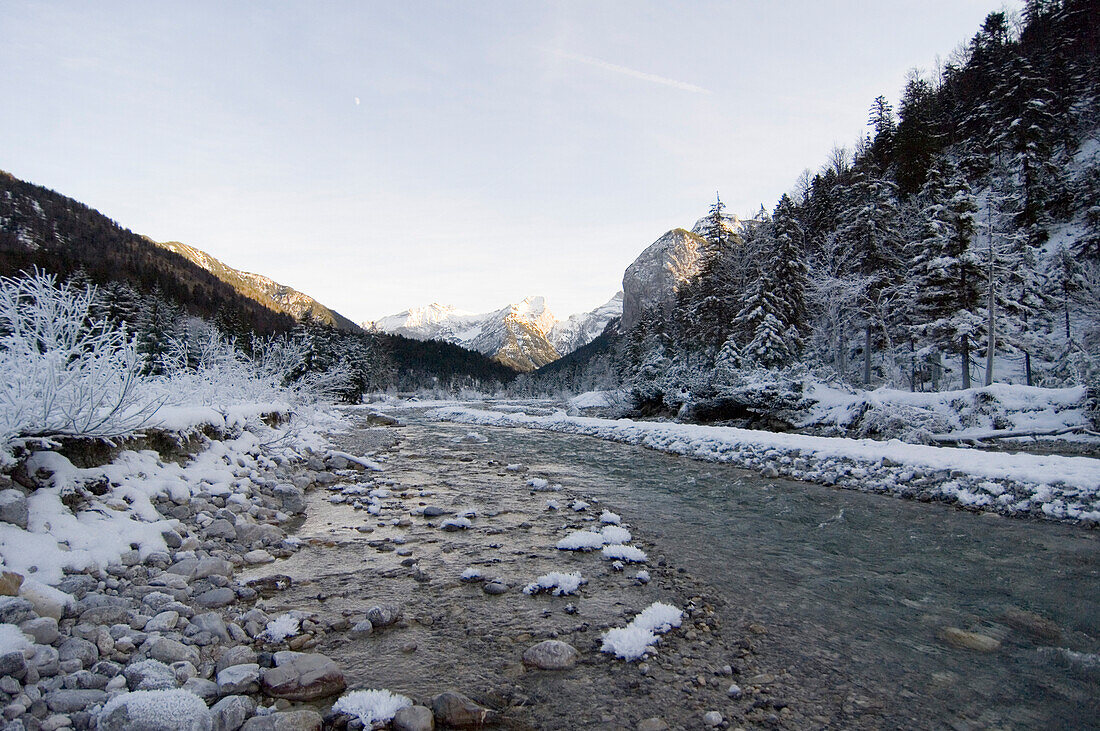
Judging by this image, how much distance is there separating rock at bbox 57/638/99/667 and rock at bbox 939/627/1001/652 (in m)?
6.59

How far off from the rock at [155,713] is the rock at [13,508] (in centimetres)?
256

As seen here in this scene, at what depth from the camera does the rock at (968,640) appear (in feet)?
13.3

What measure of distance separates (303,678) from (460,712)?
1183 mm

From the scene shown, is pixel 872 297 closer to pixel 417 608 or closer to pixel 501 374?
pixel 417 608

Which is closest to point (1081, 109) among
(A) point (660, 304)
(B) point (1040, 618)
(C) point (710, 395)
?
(A) point (660, 304)

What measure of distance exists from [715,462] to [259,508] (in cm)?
1233

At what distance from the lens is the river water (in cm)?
346

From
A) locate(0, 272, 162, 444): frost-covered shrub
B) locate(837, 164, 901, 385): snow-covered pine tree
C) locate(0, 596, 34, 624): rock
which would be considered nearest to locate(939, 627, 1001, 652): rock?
locate(0, 596, 34, 624): rock

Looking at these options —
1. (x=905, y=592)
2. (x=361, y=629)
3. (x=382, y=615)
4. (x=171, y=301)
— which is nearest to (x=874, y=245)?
(x=905, y=592)

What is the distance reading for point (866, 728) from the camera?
3.04 m

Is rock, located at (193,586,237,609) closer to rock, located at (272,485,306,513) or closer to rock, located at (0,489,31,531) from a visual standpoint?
rock, located at (0,489,31,531)

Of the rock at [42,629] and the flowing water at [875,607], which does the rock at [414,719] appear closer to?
the flowing water at [875,607]

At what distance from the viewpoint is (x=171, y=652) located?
137 inches

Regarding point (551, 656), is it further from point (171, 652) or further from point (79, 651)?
point (79, 651)
